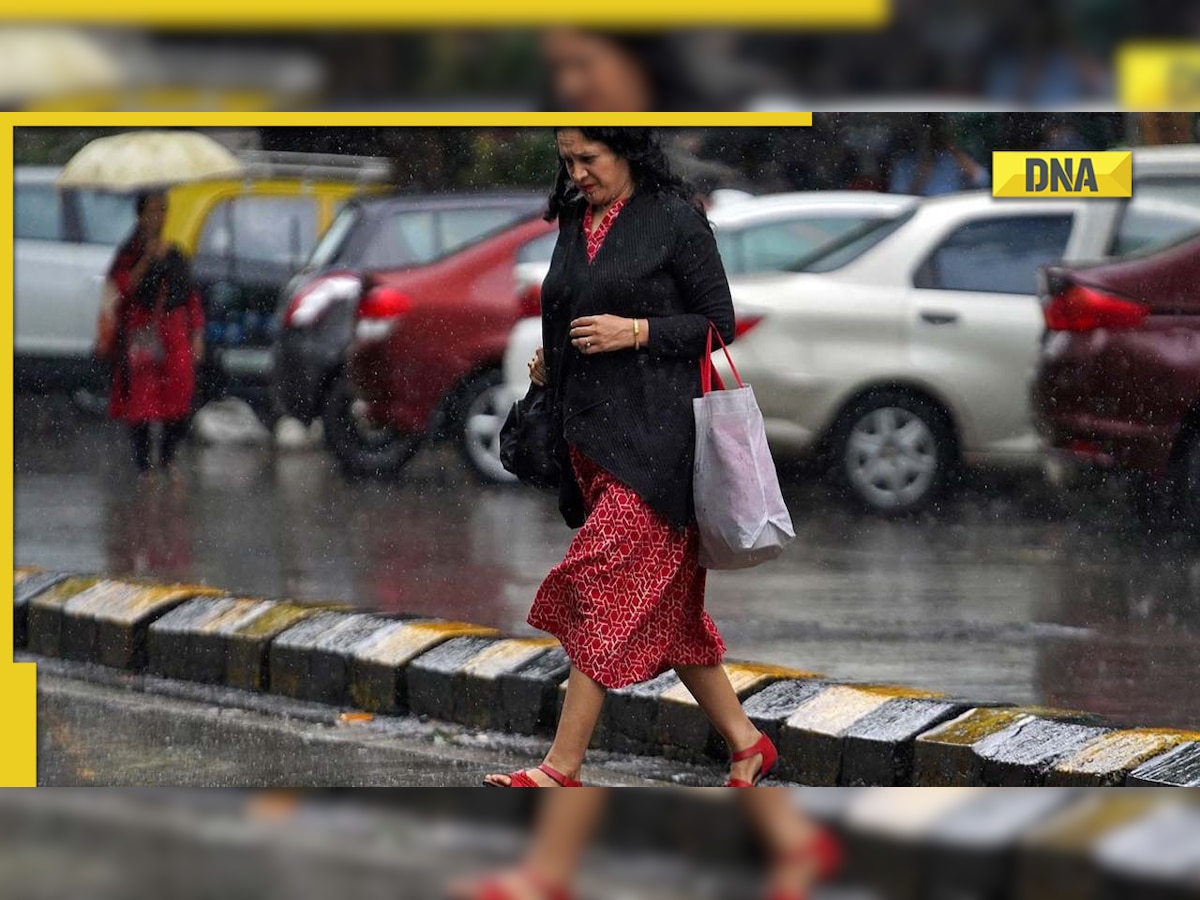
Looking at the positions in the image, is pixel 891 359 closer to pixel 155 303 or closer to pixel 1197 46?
pixel 1197 46

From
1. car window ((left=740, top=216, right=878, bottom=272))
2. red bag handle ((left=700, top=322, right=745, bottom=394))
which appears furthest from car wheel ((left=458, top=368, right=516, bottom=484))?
red bag handle ((left=700, top=322, right=745, bottom=394))

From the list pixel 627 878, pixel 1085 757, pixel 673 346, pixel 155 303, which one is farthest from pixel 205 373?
pixel 1085 757

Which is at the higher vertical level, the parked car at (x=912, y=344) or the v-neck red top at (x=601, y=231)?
the v-neck red top at (x=601, y=231)

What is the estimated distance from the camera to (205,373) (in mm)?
7020

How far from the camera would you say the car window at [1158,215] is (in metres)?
6.83

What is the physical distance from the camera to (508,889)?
5.73 metres

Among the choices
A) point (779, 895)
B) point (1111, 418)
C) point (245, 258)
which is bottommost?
point (779, 895)

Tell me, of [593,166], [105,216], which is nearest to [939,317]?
[593,166]

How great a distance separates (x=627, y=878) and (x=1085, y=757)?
4.51 feet

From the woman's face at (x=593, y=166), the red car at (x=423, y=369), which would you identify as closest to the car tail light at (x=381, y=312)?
the red car at (x=423, y=369)

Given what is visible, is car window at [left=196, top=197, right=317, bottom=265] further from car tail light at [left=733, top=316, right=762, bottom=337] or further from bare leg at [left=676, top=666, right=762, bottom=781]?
bare leg at [left=676, top=666, right=762, bottom=781]

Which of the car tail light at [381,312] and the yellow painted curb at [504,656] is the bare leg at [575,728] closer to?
the yellow painted curb at [504,656]

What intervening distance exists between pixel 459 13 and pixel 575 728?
1.78 m

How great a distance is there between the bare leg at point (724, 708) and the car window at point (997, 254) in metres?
1.42
